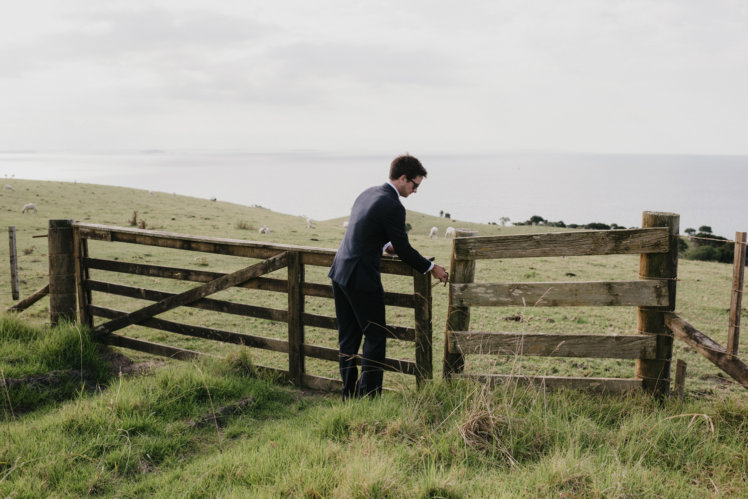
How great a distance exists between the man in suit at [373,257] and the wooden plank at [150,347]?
8.15 ft

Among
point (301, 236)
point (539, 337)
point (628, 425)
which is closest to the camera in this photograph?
point (628, 425)

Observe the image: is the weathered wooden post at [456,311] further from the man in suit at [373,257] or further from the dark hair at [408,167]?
the dark hair at [408,167]

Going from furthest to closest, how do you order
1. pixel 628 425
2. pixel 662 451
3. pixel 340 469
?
pixel 628 425
pixel 662 451
pixel 340 469

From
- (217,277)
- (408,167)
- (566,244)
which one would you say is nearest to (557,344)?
(566,244)

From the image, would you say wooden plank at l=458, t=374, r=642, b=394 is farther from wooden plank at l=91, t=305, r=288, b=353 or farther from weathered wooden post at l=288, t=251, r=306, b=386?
wooden plank at l=91, t=305, r=288, b=353

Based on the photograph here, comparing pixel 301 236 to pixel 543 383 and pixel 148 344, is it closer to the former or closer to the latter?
pixel 148 344

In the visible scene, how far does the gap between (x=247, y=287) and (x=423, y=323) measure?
88.2 inches

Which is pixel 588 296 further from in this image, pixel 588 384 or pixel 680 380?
pixel 680 380

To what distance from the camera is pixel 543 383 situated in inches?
191

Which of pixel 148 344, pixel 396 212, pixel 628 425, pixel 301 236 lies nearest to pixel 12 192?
pixel 301 236

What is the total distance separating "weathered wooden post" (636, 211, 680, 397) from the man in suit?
2088 mm

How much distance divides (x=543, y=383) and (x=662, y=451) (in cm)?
112

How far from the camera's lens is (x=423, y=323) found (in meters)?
5.35

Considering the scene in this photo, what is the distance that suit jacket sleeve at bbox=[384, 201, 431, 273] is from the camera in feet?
16.0
